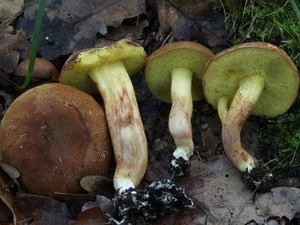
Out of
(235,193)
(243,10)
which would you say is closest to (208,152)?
(235,193)

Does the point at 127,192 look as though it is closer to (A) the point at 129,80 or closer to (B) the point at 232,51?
(A) the point at 129,80

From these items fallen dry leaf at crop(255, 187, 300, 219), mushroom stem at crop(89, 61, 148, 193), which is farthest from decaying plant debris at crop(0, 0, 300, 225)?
mushroom stem at crop(89, 61, 148, 193)

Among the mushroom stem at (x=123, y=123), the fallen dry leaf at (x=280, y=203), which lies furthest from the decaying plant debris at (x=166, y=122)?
the mushroom stem at (x=123, y=123)

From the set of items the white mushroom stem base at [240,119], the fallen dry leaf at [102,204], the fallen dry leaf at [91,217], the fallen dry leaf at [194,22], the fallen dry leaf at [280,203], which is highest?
the fallen dry leaf at [194,22]

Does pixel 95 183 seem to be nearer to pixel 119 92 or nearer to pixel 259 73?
pixel 119 92

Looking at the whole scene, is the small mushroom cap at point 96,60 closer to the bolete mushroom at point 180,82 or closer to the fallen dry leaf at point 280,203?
the bolete mushroom at point 180,82

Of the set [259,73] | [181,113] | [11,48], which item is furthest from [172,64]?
[11,48]
